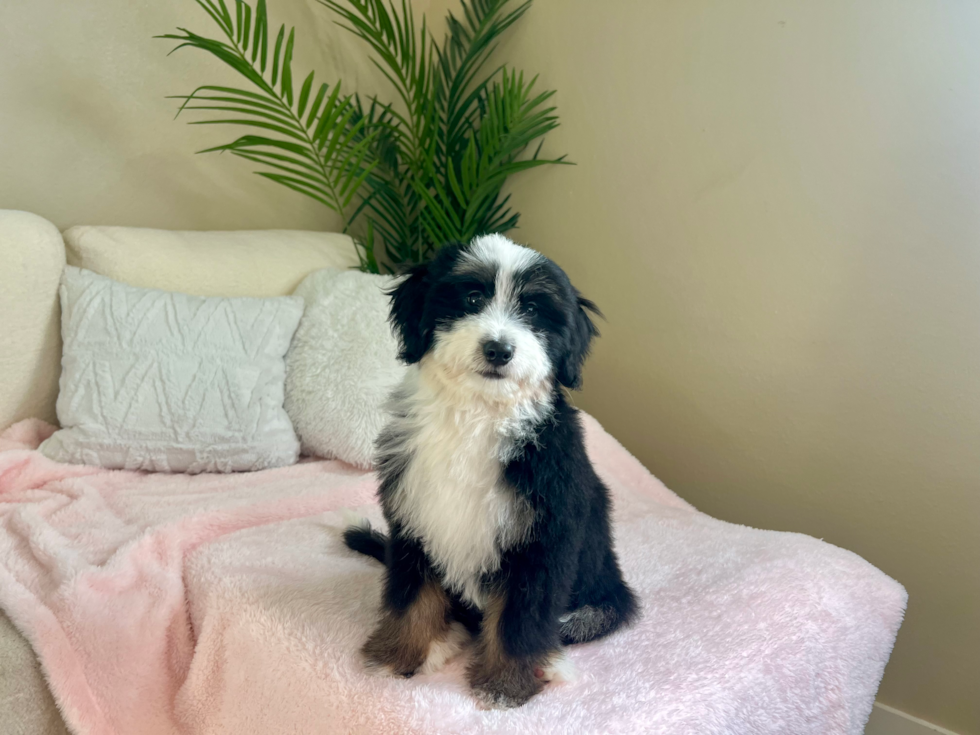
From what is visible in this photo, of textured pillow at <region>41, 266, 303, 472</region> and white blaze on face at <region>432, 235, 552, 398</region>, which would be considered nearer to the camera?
white blaze on face at <region>432, 235, 552, 398</region>

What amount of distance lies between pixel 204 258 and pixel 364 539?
4.00 ft

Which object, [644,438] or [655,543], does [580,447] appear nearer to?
[655,543]

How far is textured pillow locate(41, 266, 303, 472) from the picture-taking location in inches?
72.7

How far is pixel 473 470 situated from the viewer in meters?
1.09

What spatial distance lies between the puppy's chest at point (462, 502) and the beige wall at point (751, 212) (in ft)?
4.19

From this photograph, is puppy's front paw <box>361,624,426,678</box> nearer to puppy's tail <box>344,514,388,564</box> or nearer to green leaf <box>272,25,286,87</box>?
puppy's tail <box>344,514,388,564</box>

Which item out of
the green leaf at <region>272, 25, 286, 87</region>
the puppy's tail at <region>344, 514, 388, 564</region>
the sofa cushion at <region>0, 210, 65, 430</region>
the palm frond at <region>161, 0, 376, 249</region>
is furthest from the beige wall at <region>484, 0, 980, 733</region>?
the sofa cushion at <region>0, 210, 65, 430</region>

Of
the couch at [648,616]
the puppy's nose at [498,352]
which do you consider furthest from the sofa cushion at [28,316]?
the puppy's nose at [498,352]

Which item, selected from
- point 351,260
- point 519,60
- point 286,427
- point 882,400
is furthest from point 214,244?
point 882,400

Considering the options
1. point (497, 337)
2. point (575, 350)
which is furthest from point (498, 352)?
point (575, 350)

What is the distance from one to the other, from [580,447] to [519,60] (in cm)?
203

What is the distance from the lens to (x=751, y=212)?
201cm

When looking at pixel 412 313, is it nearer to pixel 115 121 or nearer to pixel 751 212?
pixel 751 212

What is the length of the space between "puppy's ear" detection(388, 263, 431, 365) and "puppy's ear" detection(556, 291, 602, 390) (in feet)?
0.77
